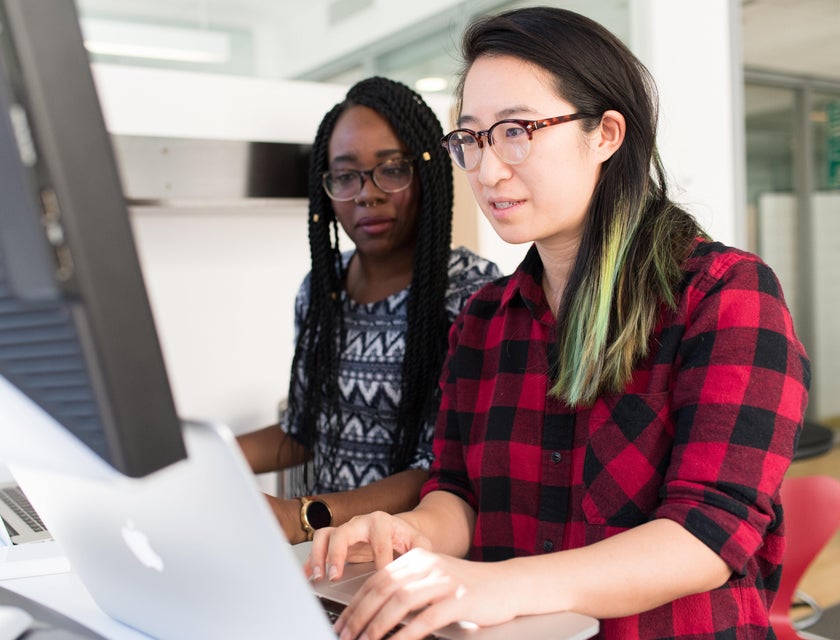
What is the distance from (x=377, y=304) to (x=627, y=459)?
0.79 metres

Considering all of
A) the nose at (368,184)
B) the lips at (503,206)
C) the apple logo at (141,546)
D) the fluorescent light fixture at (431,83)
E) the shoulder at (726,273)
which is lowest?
the apple logo at (141,546)

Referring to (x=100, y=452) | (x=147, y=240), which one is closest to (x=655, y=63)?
(x=147, y=240)

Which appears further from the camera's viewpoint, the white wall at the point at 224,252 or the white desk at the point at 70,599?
the white wall at the point at 224,252

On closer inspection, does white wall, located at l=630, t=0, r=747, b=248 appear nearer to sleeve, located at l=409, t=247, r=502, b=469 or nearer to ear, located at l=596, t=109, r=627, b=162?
sleeve, located at l=409, t=247, r=502, b=469

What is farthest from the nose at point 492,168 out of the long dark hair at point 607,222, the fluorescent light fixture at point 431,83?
the fluorescent light fixture at point 431,83

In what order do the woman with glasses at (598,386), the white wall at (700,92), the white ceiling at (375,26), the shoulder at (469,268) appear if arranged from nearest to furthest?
the woman with glasses at (598,386)
the shoulder at (469,268)
the white ceiling at (375,26)
the white wall at (700,92)

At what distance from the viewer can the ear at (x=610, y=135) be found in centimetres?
119

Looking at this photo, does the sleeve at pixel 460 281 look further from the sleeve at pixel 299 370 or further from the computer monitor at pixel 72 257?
the computer monitor at pixel 72 257

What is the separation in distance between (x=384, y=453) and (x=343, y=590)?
2.60 ft

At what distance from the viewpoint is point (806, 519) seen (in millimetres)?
1561

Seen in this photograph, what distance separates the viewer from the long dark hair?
1116mm

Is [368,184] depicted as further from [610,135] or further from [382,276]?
[610,135]

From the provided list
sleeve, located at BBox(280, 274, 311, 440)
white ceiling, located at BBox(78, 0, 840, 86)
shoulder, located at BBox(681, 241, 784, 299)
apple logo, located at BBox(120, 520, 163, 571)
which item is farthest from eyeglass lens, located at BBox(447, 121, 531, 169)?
white ceiling, located at BBox(78, 0, 840, 86)

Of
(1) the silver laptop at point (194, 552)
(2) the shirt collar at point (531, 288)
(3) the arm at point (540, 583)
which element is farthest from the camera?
(2) the shirt collar at point (531, 288)
